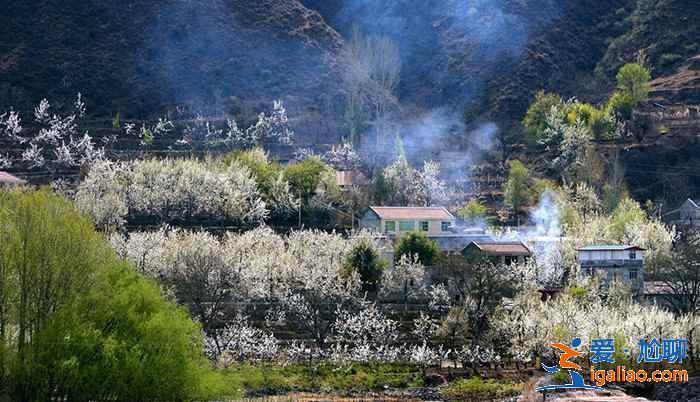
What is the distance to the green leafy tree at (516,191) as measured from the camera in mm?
91562

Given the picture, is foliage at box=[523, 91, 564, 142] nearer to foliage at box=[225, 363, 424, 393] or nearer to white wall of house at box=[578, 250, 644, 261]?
white wall of house at box=[578, 250, 644, 261]

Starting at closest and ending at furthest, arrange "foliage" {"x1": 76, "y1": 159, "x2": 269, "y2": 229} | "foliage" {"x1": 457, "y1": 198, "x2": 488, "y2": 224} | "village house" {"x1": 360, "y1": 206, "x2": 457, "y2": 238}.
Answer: "village house" {"x1": 360, "y1": 206, "x2": 457, "y2": 238} → "foliage" {"x1": 76, "y1": 159, "x2": 269, "y2": 229} → "foliage" {"x1": 457, "y1": 198, "x2": 488, "y2": 224}

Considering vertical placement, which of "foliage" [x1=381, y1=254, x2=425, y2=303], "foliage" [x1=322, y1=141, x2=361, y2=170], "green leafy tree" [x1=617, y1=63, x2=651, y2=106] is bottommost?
"foliage" [x1=381, y1=254, x2=425, y2=303]

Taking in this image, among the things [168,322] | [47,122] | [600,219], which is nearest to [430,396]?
[168,322]

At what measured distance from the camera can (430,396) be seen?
184 feet

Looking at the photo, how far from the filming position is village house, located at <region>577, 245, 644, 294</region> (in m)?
71.2

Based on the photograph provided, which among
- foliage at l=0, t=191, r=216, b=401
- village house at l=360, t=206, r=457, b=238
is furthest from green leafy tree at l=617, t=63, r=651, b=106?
foliage at l=0, t=191, r=216, b=401

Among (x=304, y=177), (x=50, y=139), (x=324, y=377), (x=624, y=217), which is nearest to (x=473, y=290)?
(x=324, y=377)

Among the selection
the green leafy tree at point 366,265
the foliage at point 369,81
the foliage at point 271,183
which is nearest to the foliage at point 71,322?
the green leafy tree at point 366,265

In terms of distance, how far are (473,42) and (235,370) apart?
236ft

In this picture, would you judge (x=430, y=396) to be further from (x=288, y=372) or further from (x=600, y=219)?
(x=600, y=219)

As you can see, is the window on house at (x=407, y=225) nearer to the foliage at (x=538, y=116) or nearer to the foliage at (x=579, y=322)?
the foliage at (x=579, y=322)

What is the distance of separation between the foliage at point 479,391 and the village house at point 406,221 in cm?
2379

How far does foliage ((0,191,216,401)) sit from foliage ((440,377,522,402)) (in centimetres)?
1347
